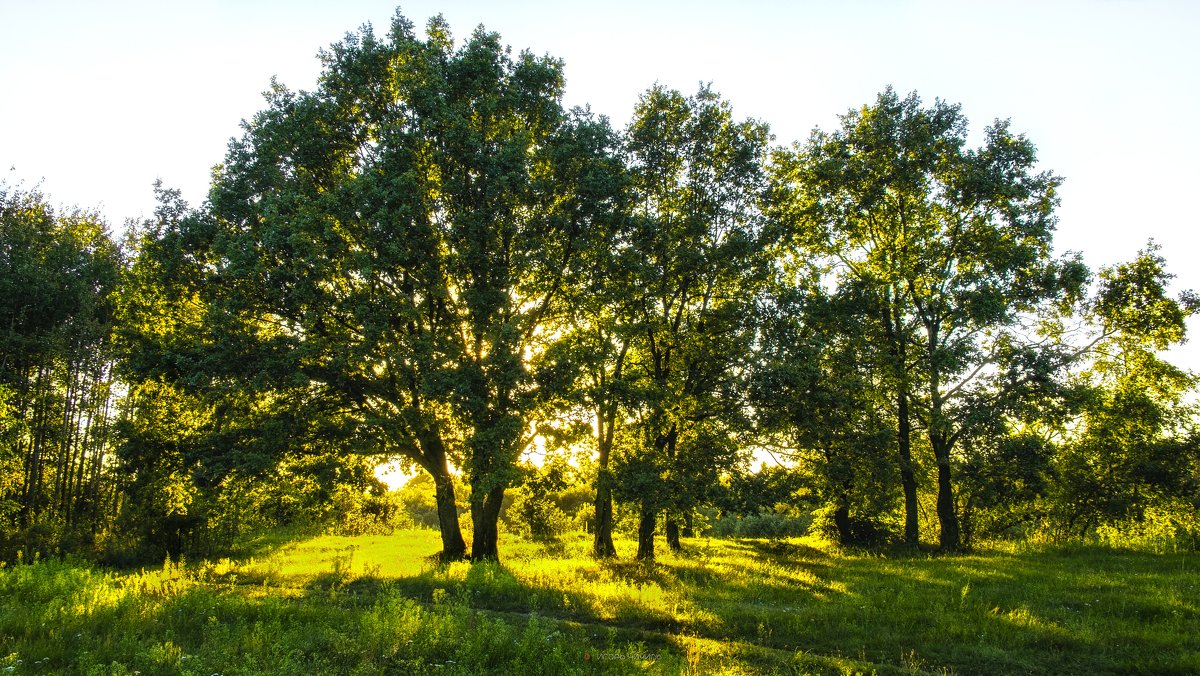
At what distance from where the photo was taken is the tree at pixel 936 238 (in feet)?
78.1

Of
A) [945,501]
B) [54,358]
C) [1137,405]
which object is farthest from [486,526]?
[1137,405]

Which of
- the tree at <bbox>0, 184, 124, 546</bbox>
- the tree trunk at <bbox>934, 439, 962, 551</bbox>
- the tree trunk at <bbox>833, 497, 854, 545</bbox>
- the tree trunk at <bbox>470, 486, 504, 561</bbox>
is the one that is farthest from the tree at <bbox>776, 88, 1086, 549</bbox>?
the tree at <bbox>0, 184, 124, 546</bbox>

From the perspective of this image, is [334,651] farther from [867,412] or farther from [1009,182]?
[1009,182]

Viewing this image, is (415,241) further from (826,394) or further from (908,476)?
(908,476)

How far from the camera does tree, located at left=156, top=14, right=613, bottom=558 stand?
18.9 metres

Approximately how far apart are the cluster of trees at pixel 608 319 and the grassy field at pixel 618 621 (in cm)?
382

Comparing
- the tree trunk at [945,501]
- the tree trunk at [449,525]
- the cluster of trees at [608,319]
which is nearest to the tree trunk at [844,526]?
the cluster of trees at [608,319]

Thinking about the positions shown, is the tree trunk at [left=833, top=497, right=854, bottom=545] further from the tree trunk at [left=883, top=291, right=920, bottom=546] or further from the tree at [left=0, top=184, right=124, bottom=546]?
the tree at [left=0, top=184, right=124, bottom=546]

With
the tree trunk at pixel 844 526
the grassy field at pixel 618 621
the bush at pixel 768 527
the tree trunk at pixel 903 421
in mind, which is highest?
the tree trunk at pixel 903 421

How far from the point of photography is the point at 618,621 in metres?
12.6

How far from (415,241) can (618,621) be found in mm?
12781

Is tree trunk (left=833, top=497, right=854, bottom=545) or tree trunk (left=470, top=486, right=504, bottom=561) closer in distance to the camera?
tree trunk (left=470, top=486, right=504, bottom=561)

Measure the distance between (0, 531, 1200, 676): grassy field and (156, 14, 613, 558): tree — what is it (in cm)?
516

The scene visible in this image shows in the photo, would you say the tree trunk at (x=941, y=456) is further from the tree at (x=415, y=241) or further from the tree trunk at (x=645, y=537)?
the tree at (x=415, y=241)
